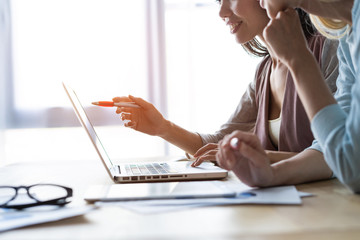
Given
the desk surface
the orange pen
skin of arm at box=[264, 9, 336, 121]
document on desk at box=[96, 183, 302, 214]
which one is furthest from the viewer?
the orange pen

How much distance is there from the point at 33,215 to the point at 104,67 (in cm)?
219

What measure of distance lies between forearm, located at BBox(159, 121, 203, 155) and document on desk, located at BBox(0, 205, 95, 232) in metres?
0.87

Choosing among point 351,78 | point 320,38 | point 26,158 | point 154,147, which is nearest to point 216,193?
point 351,78

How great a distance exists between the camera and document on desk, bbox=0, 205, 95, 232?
22.6 inches

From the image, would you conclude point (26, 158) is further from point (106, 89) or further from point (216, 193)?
point (216, 193)

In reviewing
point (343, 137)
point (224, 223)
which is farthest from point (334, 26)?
point (224, 223)

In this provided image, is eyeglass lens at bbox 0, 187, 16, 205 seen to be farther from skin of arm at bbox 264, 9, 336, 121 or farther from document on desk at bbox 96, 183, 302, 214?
skin of arm at bbox 264, 9, 336, 121

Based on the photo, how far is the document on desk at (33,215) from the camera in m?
0.57

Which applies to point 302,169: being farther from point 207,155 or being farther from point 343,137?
point 207,155

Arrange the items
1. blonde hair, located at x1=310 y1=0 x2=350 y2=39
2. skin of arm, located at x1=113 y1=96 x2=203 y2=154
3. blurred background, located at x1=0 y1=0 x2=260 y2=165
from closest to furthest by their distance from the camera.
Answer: blonde hair, located at x1=310 y1=0 x2=350 y2=39, skin of arm, located at x1=113 y1=96 x2=203 y2=154, blurred background, located at x1=0 y1=0 x2=260 y2=165

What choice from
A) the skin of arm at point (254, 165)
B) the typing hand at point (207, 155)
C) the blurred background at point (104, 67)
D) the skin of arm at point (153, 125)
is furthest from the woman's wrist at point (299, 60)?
the blurred background at point (104, 67)

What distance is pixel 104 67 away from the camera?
2.75 metres

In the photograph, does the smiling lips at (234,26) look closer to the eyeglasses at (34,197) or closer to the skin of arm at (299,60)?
the skin of arm at (299,60)

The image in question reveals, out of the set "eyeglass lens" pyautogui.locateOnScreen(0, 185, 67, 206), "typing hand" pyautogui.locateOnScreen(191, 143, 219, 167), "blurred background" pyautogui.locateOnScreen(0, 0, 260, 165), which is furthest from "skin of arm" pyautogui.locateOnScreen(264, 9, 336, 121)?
"blurred background" pyautogui.locateOnScreen(0, 0, 260, 165)
